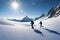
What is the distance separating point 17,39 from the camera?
9.97m

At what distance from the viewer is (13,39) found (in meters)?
9.77

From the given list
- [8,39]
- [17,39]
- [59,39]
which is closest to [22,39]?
[17,39]

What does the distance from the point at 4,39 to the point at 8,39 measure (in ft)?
1.41

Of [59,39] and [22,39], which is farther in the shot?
[59,39]

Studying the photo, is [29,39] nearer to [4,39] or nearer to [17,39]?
[17,39]

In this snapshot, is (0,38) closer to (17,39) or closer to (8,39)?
(8,39)

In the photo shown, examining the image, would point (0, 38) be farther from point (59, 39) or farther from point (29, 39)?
point (59, 39)

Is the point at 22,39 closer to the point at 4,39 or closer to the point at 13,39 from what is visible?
the point at 13,39

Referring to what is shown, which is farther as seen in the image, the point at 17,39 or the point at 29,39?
the point at 29,39

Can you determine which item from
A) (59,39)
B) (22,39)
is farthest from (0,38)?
(59,39)

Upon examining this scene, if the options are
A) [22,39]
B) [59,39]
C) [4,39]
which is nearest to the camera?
[4,39]

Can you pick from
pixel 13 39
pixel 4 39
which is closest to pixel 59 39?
pixel 13 39

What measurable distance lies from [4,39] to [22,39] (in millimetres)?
2089

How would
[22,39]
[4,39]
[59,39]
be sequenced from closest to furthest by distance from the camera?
[4,39], [22,39], [59,39]
